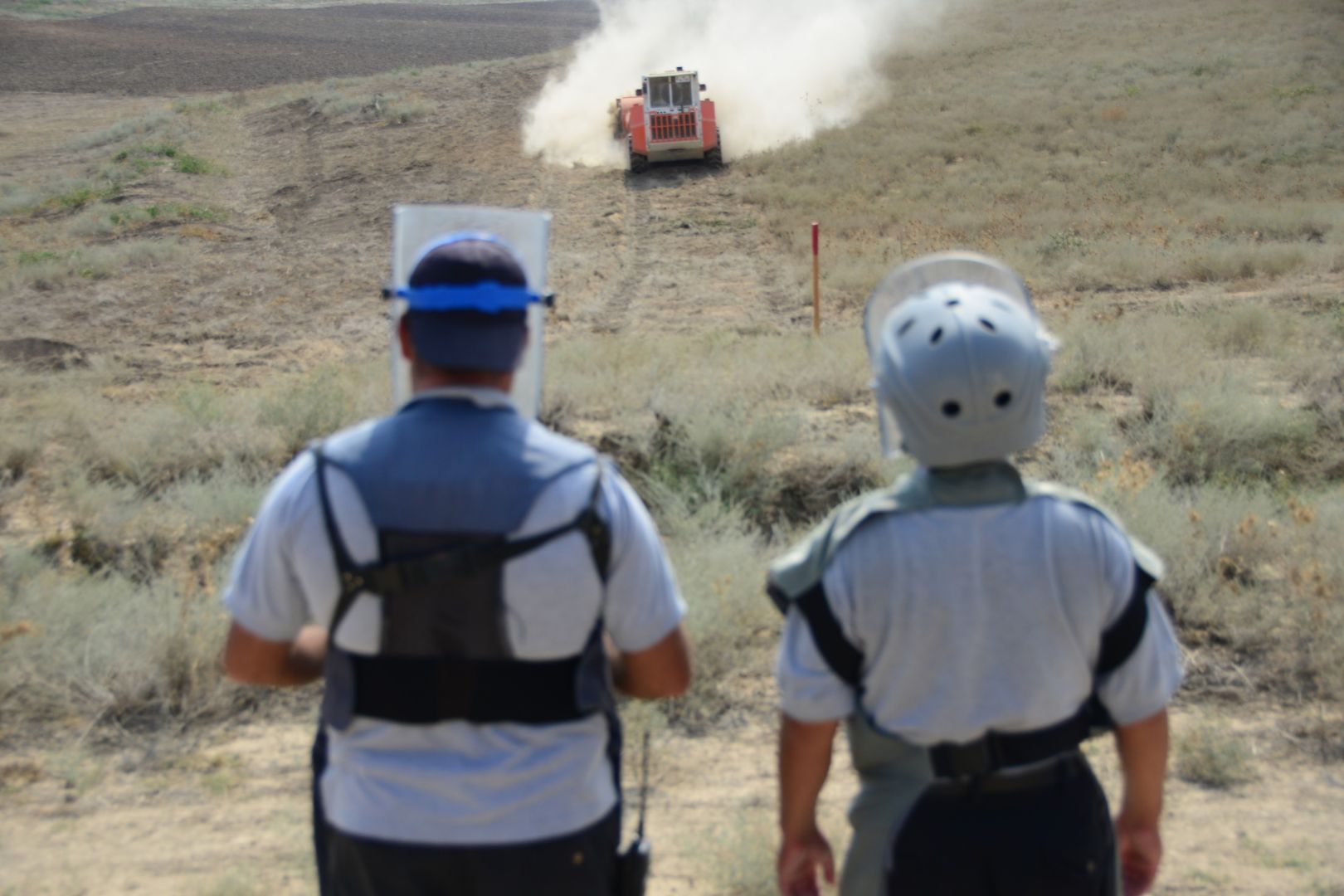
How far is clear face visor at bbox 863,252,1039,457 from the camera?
2.28 metres

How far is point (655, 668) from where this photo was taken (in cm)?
206

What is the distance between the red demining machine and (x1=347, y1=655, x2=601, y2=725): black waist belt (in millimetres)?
23731

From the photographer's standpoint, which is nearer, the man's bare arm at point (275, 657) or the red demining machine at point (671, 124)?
the man's bare arm at point (275, 657)

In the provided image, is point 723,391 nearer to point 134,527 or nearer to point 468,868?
point 134,527

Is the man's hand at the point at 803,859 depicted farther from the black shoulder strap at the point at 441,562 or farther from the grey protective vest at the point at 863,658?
the black shoulder strap at the point at 441,562

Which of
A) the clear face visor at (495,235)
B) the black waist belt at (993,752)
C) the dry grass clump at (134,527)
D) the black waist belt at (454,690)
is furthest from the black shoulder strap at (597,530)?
the dry grass clump at (134,527)

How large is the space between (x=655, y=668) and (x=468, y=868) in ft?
1.43

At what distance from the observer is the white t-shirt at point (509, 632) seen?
1897 millimetres

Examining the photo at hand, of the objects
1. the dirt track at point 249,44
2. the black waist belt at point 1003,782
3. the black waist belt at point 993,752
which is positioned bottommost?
the black waist belt at point 1003,782

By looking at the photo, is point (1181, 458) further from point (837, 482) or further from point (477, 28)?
point (477, 28)

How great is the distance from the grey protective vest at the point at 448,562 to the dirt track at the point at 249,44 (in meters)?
54.7

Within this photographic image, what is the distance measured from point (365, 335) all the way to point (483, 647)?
12.7 m

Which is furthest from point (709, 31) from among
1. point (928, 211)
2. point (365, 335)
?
point (365, 335)

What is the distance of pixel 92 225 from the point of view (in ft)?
69.5
